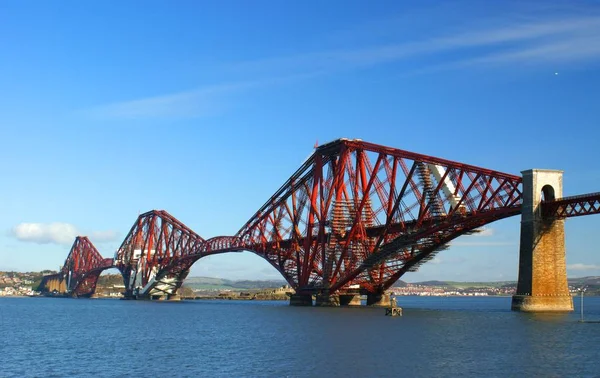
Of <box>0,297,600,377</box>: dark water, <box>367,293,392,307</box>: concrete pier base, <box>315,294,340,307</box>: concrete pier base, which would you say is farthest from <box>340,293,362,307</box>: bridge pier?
<box>0,297,600,377</box>: dark water

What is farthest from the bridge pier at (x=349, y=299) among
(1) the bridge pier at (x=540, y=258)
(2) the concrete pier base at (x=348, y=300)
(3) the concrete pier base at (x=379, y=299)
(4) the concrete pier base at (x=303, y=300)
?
(1) the bridge pier at (x=540, y=258)

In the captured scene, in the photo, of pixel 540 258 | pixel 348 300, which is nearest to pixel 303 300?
pixel 348 300

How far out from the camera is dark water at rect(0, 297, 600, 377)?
159 ft

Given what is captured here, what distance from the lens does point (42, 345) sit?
67812 mm

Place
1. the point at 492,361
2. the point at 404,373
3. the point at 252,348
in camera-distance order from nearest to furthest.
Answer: the point at 404,373 → the point at 492,361 → the point at 252,348

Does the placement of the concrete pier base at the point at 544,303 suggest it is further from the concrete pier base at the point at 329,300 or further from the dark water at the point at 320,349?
the concrete pier base at the point at 329,300

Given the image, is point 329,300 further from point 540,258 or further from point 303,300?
point 540,258

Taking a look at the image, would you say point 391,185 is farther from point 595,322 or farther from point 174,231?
point 174,231

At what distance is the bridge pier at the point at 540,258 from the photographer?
84.4 m

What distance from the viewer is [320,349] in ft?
192

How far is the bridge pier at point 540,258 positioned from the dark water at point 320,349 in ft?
10.1

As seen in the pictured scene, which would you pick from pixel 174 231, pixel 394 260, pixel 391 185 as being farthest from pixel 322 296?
pixel 174 231

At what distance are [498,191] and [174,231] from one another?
119280 millimetres

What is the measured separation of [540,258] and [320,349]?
1409 inches
